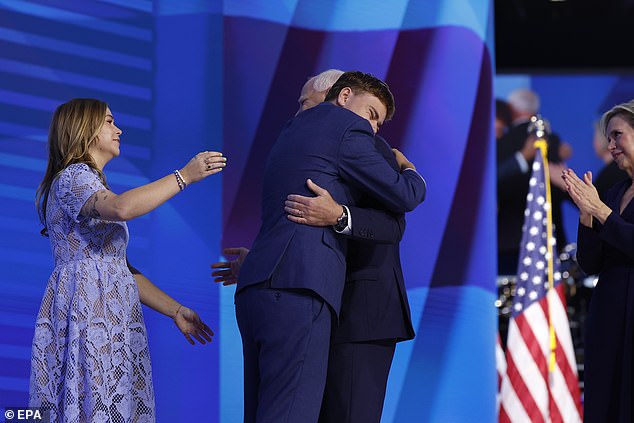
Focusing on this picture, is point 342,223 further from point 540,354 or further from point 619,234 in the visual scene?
point 540,354

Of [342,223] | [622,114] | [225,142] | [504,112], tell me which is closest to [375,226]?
[342,223]

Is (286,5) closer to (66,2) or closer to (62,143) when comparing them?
(66,2)

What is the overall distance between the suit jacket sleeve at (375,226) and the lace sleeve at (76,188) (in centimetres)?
80

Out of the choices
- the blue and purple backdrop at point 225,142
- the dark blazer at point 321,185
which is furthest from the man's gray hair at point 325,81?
the blue and purple backdrop at point 225,142

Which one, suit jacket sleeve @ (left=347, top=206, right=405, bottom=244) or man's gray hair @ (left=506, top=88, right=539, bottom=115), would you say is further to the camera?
man's gray hair @ (left=506, top=88, right=539, bottom=115)

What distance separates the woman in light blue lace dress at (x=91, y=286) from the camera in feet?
8.95

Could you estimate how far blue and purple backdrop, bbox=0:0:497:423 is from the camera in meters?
3.87

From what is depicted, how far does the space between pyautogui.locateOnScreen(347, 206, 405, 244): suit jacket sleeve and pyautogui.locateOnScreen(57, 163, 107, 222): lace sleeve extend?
797mm

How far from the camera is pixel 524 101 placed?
9.66 m

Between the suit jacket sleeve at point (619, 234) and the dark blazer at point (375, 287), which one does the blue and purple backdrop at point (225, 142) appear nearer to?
the suit jacket sleeve at point (619, 234)

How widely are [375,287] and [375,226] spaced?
7.6 inches

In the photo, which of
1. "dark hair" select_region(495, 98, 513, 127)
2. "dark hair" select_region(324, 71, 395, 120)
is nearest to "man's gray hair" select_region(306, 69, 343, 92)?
"dark hair" select_region(324, 71, 395, 120)

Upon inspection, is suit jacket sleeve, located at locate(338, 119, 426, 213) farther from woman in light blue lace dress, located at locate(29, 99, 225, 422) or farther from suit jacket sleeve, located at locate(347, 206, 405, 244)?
woman in light blue lace dress, located at locate(29, 99, 225, 422)

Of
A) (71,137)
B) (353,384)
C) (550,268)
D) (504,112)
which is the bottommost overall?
(353,384)
